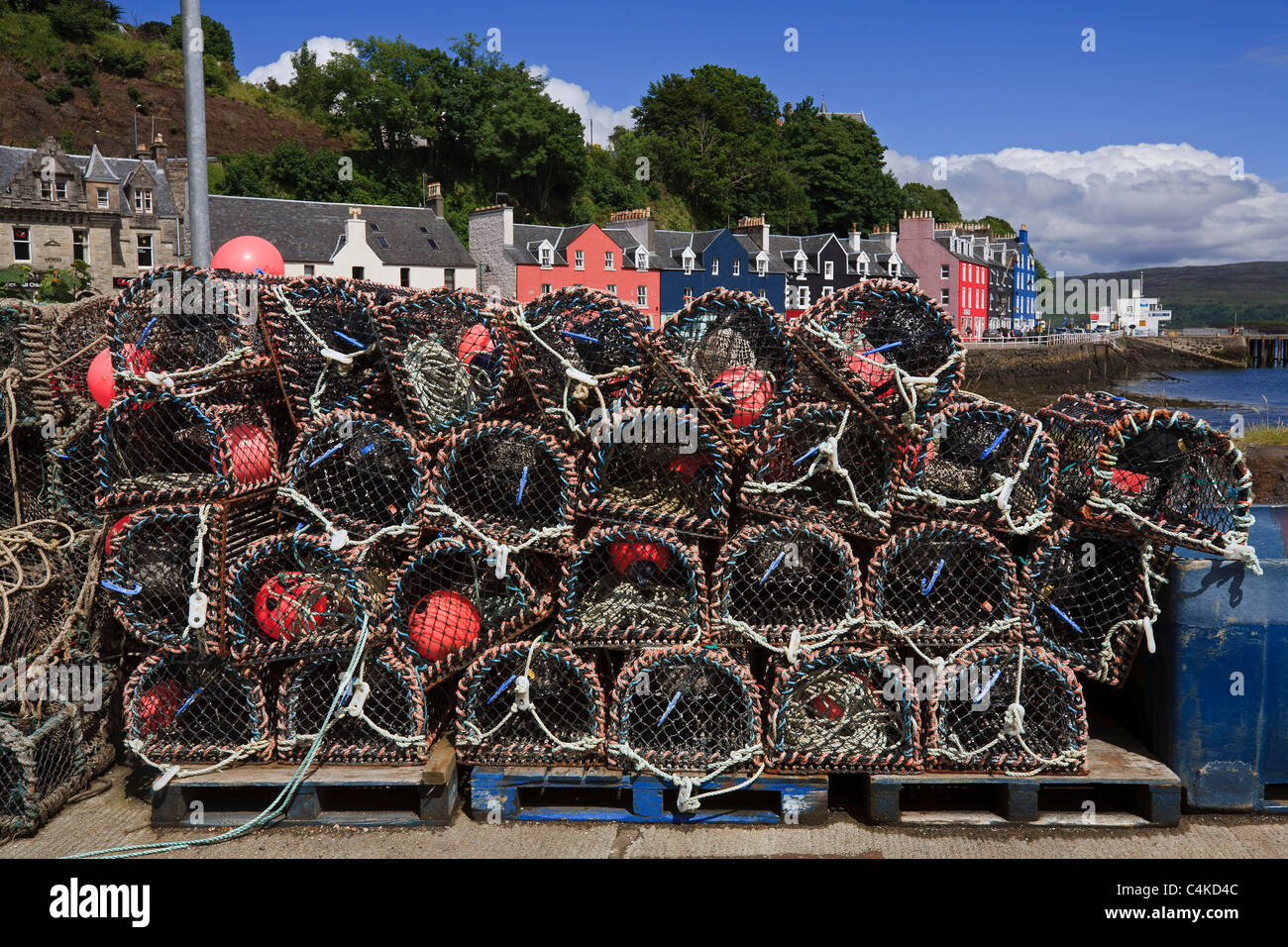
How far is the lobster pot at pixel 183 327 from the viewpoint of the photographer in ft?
12.5

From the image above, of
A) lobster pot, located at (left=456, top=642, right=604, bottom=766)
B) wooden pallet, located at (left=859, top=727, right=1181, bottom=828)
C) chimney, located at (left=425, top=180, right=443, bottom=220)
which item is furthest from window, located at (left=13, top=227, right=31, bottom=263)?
wooden pallet, located at (left=859, top=727, right=1181, bottom=828)

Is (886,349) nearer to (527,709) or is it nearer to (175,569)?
(527,709)

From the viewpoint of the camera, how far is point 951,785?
12.4ft

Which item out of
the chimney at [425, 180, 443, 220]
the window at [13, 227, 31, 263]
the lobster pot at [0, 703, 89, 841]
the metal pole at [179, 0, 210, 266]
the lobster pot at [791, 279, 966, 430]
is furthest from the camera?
the chimney at [425, 180, 443, 220]

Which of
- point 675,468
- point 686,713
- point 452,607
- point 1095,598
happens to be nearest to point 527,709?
point 452,607

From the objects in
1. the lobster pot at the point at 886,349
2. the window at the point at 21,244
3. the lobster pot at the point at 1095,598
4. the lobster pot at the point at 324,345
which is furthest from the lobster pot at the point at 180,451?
the window at the point at 21,244

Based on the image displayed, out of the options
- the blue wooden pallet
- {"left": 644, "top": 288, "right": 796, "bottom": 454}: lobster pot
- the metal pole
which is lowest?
the blue wooden pallet

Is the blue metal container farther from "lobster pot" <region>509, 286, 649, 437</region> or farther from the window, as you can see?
the window

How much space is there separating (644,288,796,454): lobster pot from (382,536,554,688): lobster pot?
969 mm

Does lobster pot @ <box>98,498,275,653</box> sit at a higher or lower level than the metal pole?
lower

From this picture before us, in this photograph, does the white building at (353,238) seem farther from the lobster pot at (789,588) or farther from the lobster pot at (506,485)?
the lobster pot at (789,588)

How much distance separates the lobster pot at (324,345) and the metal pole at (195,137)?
36.0 inches

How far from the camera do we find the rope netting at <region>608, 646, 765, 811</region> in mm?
3613

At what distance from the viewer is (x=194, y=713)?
3916 mm
